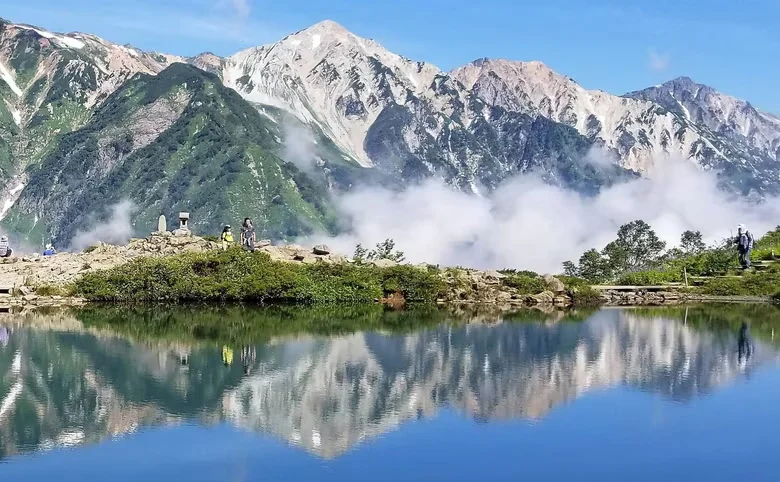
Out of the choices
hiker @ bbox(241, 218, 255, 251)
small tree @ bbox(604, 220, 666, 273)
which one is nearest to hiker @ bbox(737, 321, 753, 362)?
hiker @ bbox(241, 218, 255, 251)

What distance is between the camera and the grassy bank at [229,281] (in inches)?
2574

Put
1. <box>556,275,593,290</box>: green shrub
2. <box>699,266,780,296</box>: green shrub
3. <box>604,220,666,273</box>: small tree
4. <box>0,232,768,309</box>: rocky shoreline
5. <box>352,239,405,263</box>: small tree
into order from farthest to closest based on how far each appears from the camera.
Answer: <box>604,220,666,273</box>: small tree
<box>352,239,405,263</box>: small tree
<box>699,266,780,296</box>: green shrub
<box>556,275,593,290</box>: green shrub
<box>0,232,768,309</box>: rocky shoreline

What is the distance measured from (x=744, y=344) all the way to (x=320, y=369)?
2086 centimetres

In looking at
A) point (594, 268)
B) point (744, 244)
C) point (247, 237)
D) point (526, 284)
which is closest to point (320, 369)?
point (247, 237)

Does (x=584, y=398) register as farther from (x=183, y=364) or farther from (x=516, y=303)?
(x=516, y=303)

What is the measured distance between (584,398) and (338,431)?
9.49 m

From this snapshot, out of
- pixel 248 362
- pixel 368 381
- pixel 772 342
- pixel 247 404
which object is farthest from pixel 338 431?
pixel 772 342

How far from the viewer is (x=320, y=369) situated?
39625 millimetres

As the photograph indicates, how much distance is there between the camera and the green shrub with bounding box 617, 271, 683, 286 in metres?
80.4

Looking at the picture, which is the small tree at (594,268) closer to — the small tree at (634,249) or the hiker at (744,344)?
the small tree at (634,249)

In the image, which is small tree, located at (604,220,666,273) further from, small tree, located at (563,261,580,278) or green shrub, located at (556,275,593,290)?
green shrub, located at (556,275,593,290)

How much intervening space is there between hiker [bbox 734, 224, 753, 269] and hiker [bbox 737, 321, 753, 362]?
24347 mm

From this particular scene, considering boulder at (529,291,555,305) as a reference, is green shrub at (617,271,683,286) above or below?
above

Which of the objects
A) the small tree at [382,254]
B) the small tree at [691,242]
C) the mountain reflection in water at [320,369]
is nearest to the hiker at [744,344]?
the mountain reflection in water at [320,369]
